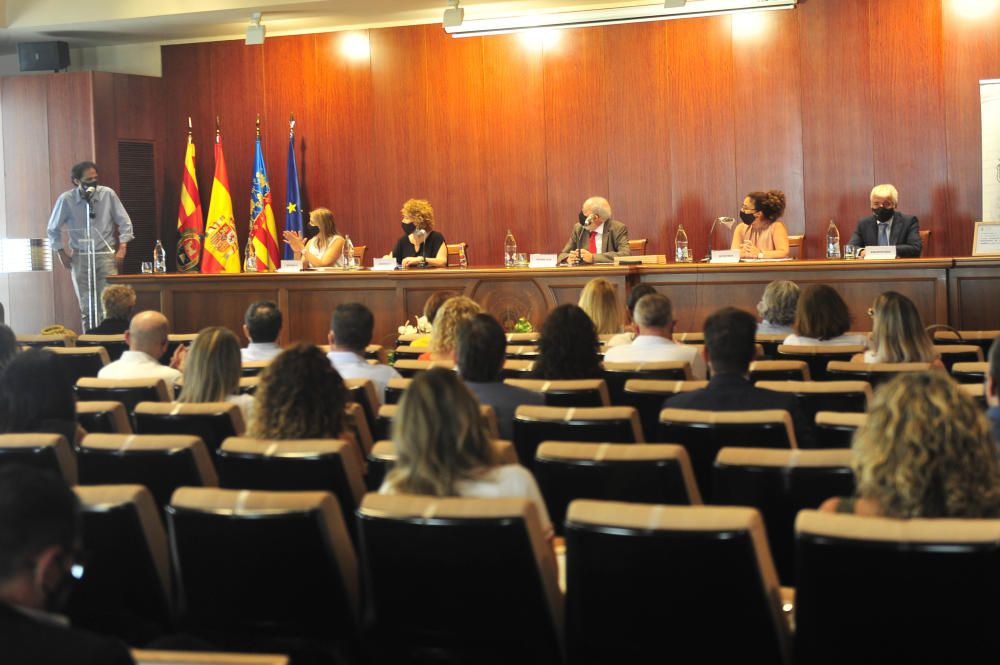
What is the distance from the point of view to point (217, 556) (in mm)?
2463

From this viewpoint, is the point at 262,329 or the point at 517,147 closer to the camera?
the point at 262,329

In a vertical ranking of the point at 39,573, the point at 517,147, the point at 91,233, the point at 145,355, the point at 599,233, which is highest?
the point at 517,147

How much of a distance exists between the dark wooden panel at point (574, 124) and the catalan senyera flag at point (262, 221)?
2.84m

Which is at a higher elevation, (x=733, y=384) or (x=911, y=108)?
(x=911, y=108)

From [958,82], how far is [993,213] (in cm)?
119

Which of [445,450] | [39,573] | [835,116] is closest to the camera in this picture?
[39,573]

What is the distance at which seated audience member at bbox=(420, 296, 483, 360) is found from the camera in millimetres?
5242

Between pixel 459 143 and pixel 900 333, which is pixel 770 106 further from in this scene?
pixel 900 333

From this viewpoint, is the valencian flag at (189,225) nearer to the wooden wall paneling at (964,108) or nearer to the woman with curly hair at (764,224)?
the woman with curly hair at (764,224)

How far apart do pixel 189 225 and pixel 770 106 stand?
5.90 meters

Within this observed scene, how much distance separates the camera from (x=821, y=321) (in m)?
5.51

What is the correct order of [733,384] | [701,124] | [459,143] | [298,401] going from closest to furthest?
[298,401] < [733,384] < [701,124] < [459,143]

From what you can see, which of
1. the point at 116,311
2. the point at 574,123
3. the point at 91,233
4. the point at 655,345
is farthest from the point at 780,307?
the point at 91,233

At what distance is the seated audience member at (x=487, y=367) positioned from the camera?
158 inches
